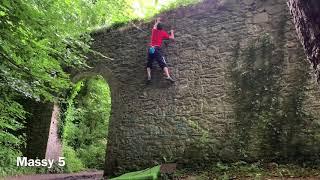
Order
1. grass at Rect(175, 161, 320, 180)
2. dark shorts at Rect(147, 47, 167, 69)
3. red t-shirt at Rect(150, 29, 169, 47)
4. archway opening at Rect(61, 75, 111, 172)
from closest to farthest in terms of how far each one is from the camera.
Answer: grass at Rect(175, 161, 320, 180) < dark shorts at Rect(147, 47, 167, 69) < red t-shirt at Rect(150, 29, 169, 47) < archway opening at Rect(61, 75, 111, 172)

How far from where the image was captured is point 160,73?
825 centimetres

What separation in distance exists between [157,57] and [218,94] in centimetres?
169

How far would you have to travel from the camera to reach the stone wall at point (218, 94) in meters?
6.51

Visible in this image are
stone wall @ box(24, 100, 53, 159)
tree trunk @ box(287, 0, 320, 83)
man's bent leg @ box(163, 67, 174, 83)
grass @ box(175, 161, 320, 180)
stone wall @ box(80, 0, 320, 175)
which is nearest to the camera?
tree trunk @ box(287, 0, 320, 83)

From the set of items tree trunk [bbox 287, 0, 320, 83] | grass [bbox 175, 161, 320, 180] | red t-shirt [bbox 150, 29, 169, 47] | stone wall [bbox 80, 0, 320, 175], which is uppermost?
red t-shirt [bbox 150, 29, 169, 47]

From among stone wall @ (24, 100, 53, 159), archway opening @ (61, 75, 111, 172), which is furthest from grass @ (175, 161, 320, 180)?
archway opening @ (61, 75, 111, 172)

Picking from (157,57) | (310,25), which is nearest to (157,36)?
(157,57)

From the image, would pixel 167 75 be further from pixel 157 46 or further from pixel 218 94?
pixel 218 94

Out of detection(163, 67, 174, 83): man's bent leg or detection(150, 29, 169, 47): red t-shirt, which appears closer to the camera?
detection(163, 67, 174, 83): man's bent leg

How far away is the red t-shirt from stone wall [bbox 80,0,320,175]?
0.84 ft

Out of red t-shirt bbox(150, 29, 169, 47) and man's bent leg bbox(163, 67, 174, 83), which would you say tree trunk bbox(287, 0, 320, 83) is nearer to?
man's bent leg bbox(163, 67, 174, 83)

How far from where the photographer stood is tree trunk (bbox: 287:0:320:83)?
1.12 meters

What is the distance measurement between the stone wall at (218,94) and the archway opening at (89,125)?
14.2ft

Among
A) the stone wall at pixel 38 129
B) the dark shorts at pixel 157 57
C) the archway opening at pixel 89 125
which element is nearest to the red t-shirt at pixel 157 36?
the dark shorts at pixel 157 57
